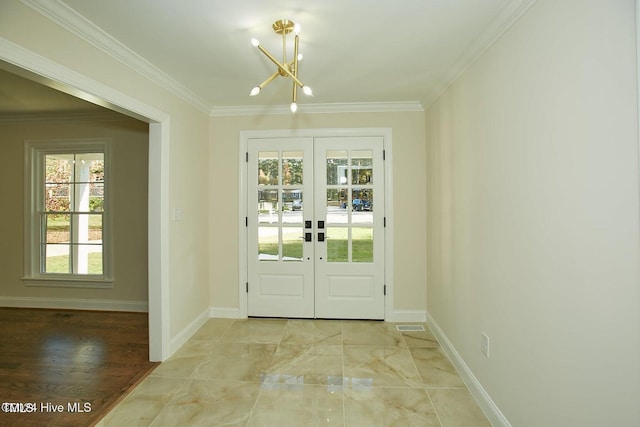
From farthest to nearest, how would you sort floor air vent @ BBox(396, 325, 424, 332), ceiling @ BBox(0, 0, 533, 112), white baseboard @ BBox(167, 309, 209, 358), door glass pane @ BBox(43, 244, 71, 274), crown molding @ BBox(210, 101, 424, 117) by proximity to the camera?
door glass pane @ BBox(43, 244, 71, 274) → crown molding @ BBox(210, 101, 424, 117) → floor air vent @ BBox(396, 325, 424, 332) → white baseboard @ BBox(167, 309, 209, 358) → ceiling @ BBox(0, 0, 533, 112)

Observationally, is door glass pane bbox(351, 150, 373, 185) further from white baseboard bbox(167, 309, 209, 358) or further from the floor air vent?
white baseboard bbox(167, 309, 209, 358)

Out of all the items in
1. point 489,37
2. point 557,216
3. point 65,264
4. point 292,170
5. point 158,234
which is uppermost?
point 489,37

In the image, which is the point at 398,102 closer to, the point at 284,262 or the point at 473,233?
the point at 473,233

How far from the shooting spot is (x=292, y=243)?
11.1ft

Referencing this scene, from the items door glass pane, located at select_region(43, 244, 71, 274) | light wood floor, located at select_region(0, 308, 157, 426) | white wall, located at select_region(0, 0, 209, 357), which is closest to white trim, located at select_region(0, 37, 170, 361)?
white wall, located at select_region(0, 0, 209, 357)

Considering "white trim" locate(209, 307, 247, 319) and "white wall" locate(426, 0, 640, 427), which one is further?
"white trim" locate(209, 307, 247, 319)

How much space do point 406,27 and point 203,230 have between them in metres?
2.74

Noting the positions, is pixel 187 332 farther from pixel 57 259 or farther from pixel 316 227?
pixel 57 259

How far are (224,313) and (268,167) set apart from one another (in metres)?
1.80

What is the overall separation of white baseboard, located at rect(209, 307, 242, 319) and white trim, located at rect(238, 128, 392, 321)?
2.0 inches

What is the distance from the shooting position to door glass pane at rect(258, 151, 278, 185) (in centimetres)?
340

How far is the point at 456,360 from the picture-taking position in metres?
2.38

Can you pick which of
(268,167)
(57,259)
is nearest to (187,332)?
(268,167)

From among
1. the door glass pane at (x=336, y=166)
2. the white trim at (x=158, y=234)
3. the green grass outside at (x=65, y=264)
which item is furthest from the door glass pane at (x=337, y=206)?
the green grass outside at (x=65, y=264)
